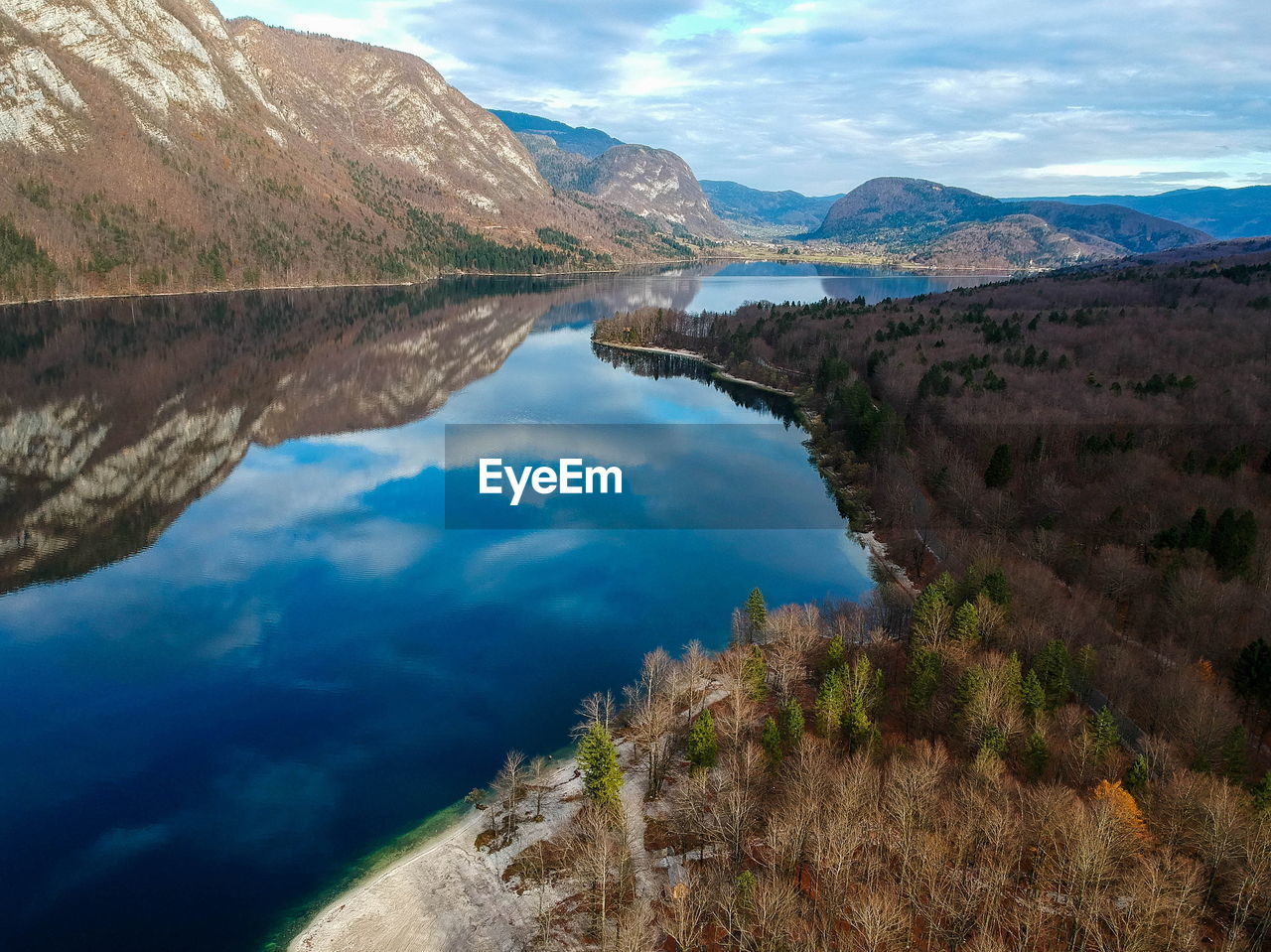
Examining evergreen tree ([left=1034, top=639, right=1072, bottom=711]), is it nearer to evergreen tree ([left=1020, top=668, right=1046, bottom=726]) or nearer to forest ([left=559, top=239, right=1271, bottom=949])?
forest ([left=559, top=239, right=1271, bottom=949])

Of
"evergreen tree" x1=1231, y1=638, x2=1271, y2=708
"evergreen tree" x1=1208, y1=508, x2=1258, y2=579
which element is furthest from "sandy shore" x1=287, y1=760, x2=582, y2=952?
"evergreen tree" x1=1208, y1=508, x2=1258, y2=579

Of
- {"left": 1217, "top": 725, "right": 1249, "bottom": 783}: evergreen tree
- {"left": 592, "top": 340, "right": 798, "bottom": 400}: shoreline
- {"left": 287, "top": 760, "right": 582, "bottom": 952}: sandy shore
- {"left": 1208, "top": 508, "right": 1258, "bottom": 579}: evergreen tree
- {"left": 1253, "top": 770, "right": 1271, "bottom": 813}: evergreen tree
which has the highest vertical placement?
{"left": 592, "top": 340, "right": 798, "bottom": 400}: shoreline

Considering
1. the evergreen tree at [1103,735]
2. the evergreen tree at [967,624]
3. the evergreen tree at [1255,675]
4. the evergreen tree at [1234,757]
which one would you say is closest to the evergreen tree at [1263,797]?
the evergreen tree at [1234,757]

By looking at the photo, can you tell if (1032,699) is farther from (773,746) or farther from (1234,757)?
(773,746)

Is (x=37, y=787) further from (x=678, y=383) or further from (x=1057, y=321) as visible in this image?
(x=1057, y=321)

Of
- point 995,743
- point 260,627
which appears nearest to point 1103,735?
point 995,743

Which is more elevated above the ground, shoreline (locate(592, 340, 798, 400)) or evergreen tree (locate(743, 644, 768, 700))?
shoreline (locate(592, 340, 798, 400))

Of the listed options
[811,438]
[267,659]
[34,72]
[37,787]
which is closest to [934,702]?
[267,659]
